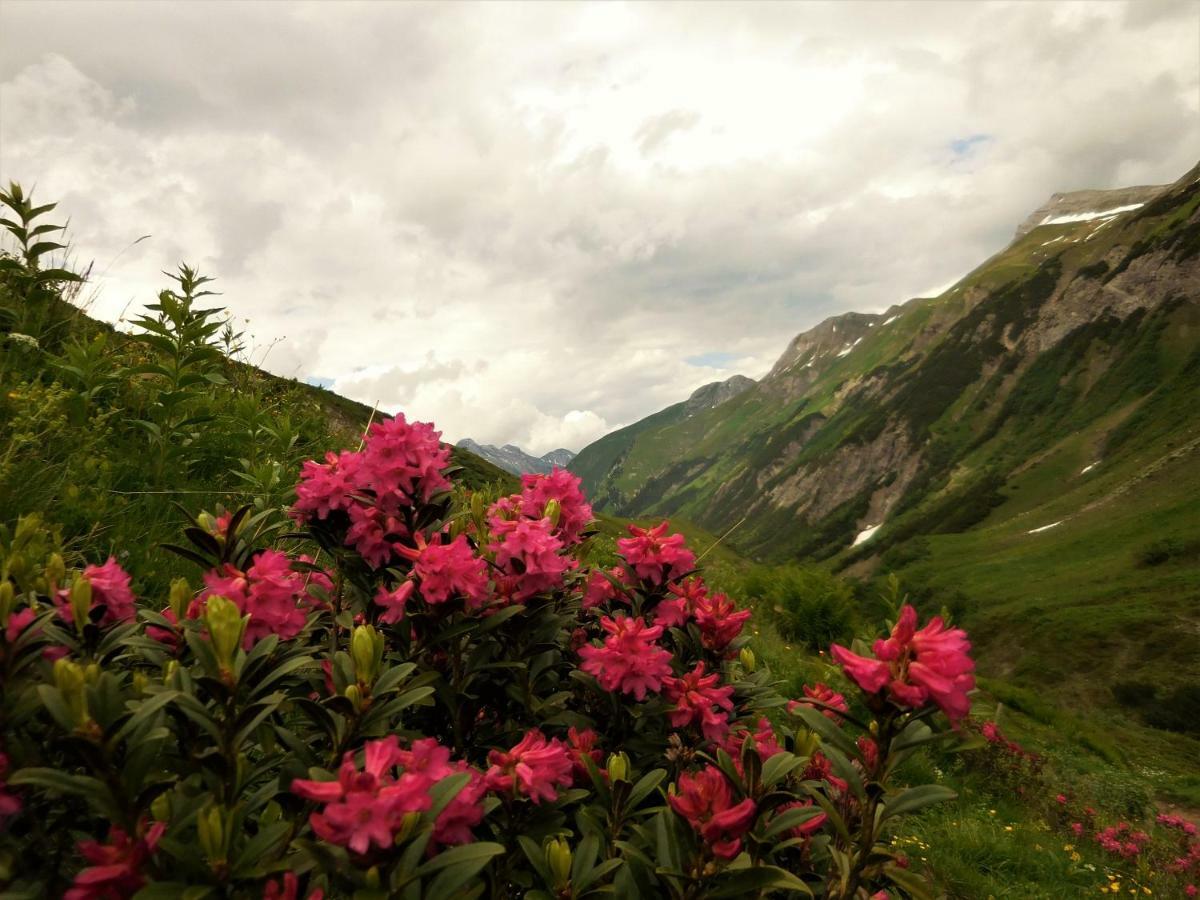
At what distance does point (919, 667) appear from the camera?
1.65 metres

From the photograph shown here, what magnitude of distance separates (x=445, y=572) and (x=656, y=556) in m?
0.92

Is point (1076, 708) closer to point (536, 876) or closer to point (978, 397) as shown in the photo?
point (536, 876)

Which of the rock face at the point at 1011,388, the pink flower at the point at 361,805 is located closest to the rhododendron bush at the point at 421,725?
the pink flower at the point at 361,805

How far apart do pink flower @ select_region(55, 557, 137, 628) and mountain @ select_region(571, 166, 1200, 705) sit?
60.1 meters

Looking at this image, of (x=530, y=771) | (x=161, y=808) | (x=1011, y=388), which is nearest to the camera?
(x=161, y=808)

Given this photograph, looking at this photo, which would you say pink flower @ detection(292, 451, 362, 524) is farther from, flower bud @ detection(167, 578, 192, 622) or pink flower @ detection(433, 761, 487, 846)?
pink flower @ detection(433, 761, 487, 846)

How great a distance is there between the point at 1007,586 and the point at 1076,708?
25.8m

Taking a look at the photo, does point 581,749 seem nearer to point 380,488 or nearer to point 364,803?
point 364,803

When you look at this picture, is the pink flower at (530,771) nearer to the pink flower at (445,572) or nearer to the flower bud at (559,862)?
the flower bud at (559,862)

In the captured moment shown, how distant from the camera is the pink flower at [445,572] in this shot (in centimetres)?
198

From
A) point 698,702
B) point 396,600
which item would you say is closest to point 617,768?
point 698,702

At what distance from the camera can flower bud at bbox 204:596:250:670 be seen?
1.50 m

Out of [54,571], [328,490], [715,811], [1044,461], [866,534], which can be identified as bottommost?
[866,534]

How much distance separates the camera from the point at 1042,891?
584 centimetres
